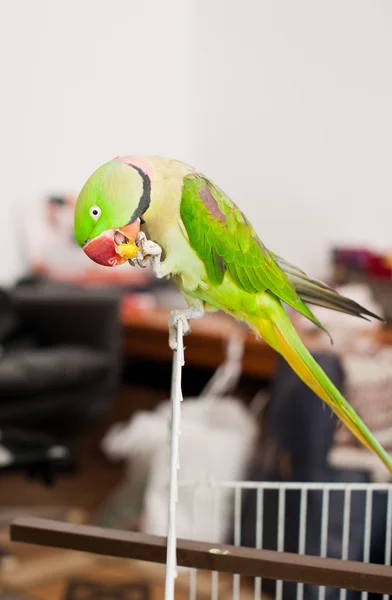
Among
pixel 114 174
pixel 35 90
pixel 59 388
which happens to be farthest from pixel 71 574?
pixel 35 90

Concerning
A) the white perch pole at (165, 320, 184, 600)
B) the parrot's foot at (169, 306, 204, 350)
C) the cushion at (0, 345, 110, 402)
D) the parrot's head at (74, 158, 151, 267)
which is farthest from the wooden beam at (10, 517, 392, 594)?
the cushion at (0, 345, 110, 402)

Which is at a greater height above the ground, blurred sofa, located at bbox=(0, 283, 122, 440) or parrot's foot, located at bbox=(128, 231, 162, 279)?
parrot's foot, located at bbox=(128, 231, 162, 279)

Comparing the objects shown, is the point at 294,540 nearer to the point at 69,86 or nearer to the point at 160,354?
the point at 160,354

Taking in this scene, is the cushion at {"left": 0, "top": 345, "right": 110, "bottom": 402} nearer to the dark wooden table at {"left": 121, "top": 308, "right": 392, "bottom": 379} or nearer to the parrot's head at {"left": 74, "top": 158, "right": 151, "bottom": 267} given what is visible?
the dark wooden table at {"left": 121, "top": 308, "right": 392, "bottom": 379}

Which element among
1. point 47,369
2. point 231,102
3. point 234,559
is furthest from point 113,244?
point 231,102

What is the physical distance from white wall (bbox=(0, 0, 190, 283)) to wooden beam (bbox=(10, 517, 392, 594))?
224cm

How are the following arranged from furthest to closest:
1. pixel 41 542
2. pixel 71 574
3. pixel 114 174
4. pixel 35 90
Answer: pixel 35 90 → pixel 71 574 → pixel 41 542 → pixel 114 174

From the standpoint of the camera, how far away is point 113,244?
0.58 m

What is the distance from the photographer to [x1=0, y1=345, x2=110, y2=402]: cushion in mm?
2172

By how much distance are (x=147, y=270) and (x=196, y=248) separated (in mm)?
2333

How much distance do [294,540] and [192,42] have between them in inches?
94.4

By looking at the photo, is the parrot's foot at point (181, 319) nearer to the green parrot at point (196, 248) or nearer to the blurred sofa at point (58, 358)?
the green parrot at point (196, 248)

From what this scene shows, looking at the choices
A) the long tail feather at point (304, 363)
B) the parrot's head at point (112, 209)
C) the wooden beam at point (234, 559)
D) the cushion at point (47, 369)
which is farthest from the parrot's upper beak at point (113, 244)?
the cushion at point (47, 369)

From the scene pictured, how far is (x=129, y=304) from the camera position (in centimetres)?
268
